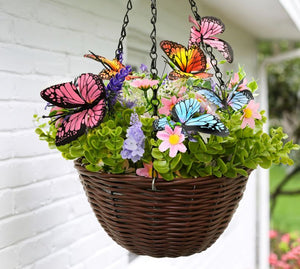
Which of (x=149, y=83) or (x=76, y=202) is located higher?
(x=149, y=83)

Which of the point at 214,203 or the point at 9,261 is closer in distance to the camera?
the point at 214,203

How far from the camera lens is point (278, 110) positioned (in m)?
7.29

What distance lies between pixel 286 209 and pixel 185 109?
7.65m

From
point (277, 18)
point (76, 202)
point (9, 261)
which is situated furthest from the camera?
point (277, 18)

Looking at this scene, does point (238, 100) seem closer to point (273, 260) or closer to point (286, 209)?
point (273, 260)

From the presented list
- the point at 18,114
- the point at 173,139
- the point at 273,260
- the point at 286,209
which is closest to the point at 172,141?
the point at 173,139

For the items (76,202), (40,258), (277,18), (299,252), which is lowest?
(299,252)

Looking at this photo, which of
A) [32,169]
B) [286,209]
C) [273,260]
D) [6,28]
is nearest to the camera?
[6,28]

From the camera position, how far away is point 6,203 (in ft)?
3.55

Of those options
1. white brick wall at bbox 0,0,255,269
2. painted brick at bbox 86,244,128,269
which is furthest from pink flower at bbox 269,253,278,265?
white brick wall at bbox 0,0,255,269

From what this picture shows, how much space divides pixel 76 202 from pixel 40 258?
9.6 inches

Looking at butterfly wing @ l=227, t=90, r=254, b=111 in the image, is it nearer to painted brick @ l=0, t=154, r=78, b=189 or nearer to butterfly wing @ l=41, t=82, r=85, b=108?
butterfly wing @ l=41, t=82, r=85, b=108

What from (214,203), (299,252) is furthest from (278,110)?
(214,203)

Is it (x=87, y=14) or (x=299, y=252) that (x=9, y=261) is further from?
(x=299, y=252)
